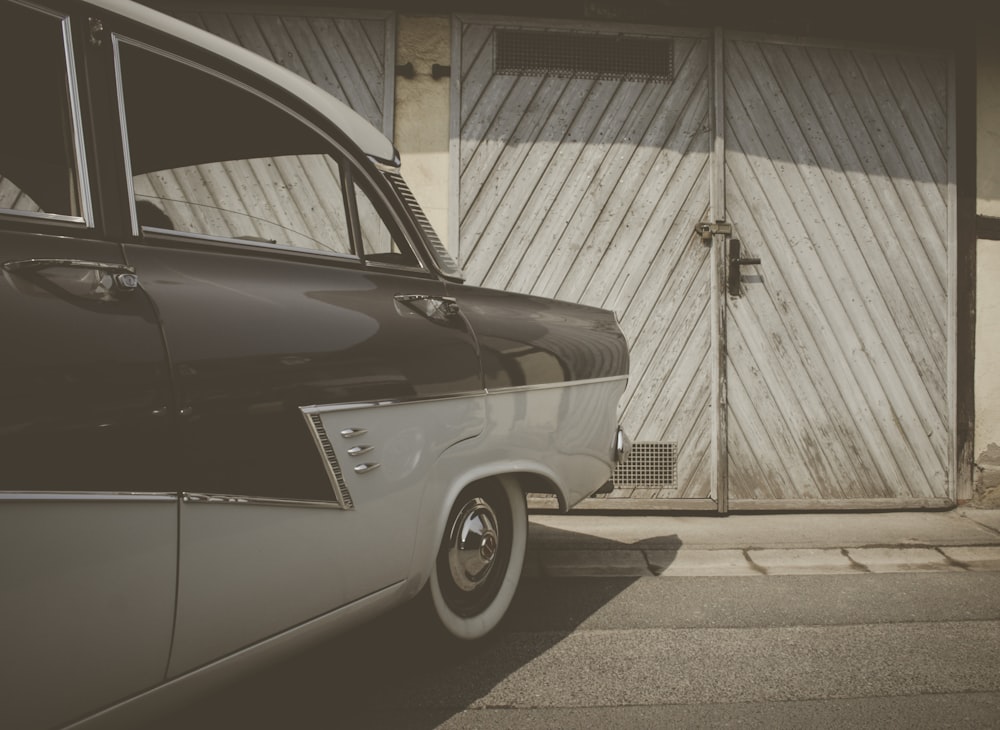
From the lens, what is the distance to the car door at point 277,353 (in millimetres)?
1458

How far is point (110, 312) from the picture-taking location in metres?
1.33

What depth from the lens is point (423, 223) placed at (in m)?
2.38

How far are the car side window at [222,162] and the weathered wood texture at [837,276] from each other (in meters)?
3.40

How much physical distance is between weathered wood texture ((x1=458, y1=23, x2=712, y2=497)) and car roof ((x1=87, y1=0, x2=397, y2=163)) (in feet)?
7.82

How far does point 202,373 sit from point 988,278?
533cm

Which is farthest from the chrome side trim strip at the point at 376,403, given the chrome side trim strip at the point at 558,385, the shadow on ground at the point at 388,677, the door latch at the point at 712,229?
the door latch at the point at 712,229

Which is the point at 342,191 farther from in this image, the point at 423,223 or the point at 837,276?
the point at 837,276

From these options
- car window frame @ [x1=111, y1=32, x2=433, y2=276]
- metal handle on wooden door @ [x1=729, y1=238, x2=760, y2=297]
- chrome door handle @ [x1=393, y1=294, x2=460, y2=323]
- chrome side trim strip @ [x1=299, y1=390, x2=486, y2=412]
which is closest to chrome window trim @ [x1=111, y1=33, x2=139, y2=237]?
car window frame @ [x1=111, y1=32, x2=433, y2=276]

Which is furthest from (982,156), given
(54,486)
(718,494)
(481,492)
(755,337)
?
(54,486)

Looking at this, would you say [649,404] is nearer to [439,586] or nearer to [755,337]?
[755,337]

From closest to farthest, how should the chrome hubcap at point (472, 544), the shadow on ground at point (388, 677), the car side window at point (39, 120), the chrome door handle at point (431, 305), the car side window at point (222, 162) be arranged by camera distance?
the car side window at point (39, 120), the car side window at point (222, 162), the shadow on ground at point (388, 677), the chrome door handle at point (431, 305), the chrome hubcap at point (472, 544)

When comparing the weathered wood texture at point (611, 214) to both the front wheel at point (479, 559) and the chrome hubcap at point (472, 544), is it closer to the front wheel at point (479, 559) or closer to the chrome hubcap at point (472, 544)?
the front wheel at point (479, 559)

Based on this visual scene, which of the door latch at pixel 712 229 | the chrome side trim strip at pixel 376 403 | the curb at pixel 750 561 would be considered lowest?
the curb at pixel 750 561

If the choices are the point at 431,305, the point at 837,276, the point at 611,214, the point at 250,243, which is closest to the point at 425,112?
the point at 611,214
